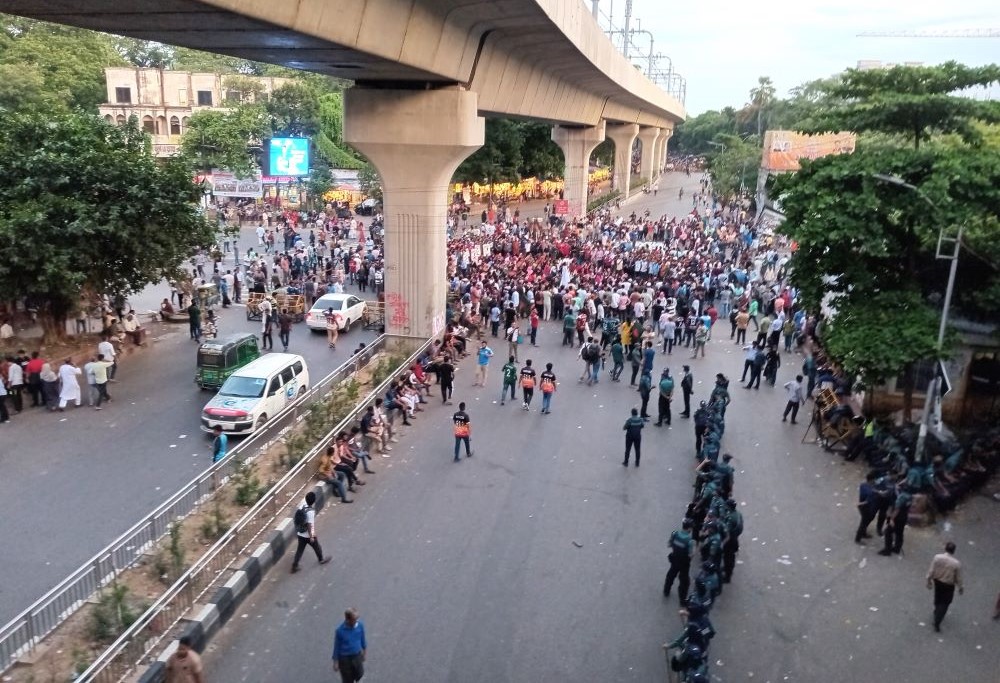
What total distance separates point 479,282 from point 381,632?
61.0ft

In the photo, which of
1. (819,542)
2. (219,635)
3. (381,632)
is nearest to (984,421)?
(819,542)

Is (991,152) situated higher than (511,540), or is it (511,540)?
(991,152)

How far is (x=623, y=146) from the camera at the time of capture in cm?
6750

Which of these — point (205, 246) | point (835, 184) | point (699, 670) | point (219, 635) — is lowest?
point (219, 635)

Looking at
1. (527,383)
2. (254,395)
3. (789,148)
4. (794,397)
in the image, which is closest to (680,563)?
(527,383)

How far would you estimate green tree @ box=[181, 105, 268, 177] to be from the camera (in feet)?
180

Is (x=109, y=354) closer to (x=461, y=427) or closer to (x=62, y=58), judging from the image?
(x=461, y=427)

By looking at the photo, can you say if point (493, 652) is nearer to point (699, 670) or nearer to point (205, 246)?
point (699, 670)

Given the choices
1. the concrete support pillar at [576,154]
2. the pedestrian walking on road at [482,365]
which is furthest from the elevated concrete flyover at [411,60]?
the concrete support pillar at [576,154]

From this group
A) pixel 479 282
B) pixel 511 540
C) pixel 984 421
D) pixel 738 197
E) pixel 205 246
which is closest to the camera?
pixel 511 540

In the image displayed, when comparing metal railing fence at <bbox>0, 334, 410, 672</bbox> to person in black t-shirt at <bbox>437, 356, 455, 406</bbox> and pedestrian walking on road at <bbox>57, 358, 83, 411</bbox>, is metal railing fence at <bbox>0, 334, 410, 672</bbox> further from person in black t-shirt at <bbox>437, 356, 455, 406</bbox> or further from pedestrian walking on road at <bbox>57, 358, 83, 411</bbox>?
Answer: pedestrian walking on road at <bbox>57, 358, 83, 411</bbox>

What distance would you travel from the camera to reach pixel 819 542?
12.4m

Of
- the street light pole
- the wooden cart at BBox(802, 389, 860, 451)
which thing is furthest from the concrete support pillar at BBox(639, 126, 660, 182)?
the street light pole

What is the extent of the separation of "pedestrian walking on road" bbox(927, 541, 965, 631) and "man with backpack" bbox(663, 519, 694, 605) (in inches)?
116
